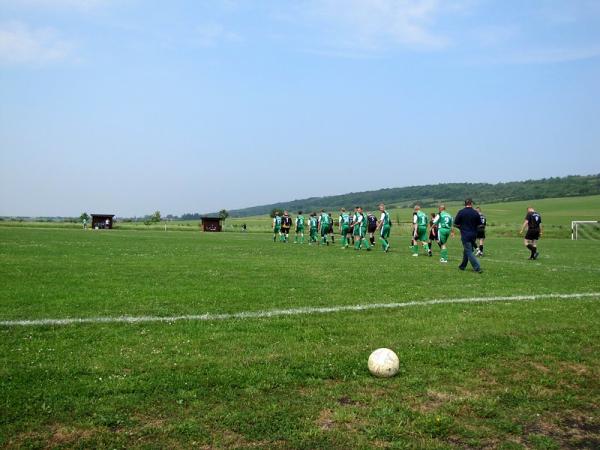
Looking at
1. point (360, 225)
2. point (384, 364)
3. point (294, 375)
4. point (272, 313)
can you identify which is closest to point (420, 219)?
point (360, 225)

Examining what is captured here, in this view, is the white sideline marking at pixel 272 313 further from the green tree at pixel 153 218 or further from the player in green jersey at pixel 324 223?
the green tree at pixel 153 218

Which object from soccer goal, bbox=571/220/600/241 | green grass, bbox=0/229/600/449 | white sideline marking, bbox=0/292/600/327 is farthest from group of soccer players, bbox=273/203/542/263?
soccer goal, bbox=571/220/600/241

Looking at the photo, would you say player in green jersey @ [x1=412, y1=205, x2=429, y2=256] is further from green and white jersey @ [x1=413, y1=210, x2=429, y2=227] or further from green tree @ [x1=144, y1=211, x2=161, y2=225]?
green tree @ [x1=144, y1=211, x2=161, y2=225]

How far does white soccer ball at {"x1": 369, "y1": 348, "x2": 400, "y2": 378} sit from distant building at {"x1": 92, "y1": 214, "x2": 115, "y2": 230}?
73355 mm

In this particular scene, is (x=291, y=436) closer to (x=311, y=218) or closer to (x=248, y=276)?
(x=248, y=276)

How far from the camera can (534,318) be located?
872 cm

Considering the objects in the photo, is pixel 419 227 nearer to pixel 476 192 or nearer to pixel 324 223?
pixel 324 223

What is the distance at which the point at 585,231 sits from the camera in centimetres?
5353

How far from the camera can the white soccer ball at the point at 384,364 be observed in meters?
5.78

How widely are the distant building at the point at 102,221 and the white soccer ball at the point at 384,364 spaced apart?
7335cm

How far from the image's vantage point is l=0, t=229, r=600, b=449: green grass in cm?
449

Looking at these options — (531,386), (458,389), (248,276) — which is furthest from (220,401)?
(248,276)

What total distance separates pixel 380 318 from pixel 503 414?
372cm

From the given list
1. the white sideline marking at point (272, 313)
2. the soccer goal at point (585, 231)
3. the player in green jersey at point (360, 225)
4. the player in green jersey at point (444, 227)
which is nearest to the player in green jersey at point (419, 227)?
the player in green jersey at point (444, 227)
